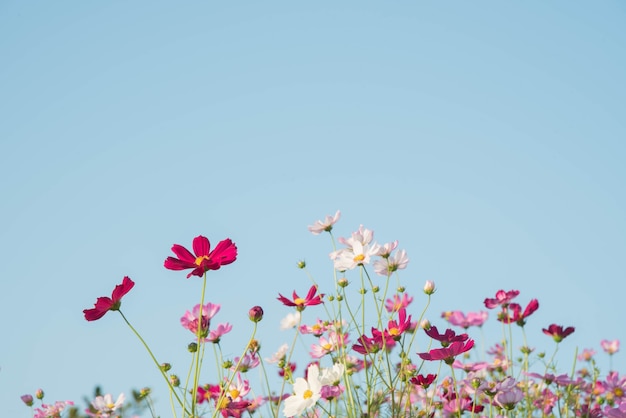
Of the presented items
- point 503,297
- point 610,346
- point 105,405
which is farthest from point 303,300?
point 610,346

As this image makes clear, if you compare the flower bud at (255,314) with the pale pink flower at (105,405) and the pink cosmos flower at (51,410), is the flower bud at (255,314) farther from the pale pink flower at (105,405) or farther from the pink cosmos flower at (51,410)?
the pink cosmos flower at (51,410)

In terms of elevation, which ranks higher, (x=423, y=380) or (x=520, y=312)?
(x=520, y=312)

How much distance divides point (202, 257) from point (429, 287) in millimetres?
787

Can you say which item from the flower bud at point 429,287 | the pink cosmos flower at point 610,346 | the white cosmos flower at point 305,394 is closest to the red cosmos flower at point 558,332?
the flower bud at point 429,287

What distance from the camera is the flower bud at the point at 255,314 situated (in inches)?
65.7

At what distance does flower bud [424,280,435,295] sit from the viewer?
1.99 meters

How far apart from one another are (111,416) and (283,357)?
669 mm

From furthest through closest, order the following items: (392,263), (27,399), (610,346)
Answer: (610,346) → (27,399) → (392,263)

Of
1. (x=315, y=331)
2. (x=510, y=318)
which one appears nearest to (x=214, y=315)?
(x=315, y=331)

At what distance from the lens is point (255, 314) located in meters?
1.67

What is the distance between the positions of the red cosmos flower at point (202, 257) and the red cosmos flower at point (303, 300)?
0.46 metres

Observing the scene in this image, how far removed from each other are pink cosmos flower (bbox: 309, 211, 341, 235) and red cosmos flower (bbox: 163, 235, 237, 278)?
778 mm

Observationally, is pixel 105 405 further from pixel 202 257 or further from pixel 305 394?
pixel 202 257

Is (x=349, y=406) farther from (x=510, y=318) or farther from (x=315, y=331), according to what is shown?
(x=510, y=318)
